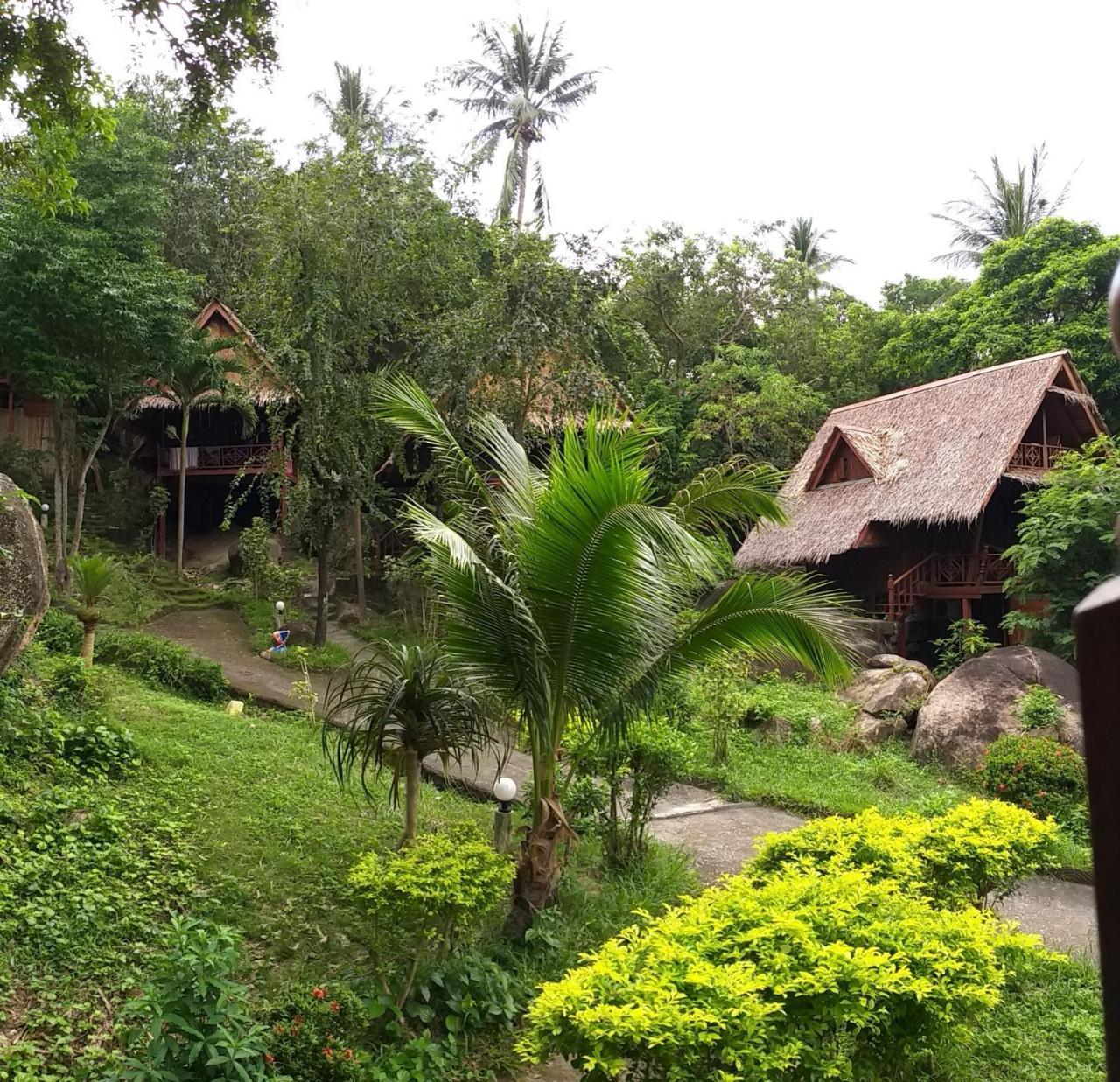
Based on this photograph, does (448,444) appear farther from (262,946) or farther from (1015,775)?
(1015,775)

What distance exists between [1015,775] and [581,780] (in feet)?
15.4

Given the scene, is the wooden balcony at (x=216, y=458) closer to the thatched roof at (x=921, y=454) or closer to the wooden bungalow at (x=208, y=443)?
the wooden bungalow at (x=208, y=443)

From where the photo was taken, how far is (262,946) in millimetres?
5387

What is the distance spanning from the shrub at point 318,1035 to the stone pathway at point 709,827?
0.92m

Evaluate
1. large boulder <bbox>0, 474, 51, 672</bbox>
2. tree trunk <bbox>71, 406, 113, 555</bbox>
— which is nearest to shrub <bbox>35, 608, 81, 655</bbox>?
large boulder <bbox>0, 474, 51, 672</bbox>

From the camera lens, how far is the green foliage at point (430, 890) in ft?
15.1

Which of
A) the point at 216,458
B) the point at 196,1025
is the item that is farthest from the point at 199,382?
the point at 196,1025

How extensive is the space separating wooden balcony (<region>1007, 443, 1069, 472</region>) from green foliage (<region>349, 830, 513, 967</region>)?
1307cm

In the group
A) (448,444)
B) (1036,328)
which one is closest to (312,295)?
(448,444)

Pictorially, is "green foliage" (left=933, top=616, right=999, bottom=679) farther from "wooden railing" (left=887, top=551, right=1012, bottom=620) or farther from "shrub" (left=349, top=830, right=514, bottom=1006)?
"shrub" (left=349, top=830, right=514, bottom=1006)

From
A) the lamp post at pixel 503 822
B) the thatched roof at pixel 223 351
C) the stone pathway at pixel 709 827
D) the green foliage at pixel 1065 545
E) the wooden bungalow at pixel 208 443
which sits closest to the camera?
the lamp post at pixel 503 822

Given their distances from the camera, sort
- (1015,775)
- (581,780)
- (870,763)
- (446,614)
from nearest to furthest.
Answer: (446,614), (581,780), (1015,775), (870,763)

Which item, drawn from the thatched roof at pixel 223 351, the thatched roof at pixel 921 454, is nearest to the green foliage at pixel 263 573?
the thatched roof at pixel 223 351

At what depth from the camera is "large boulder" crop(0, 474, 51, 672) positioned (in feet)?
22.5
